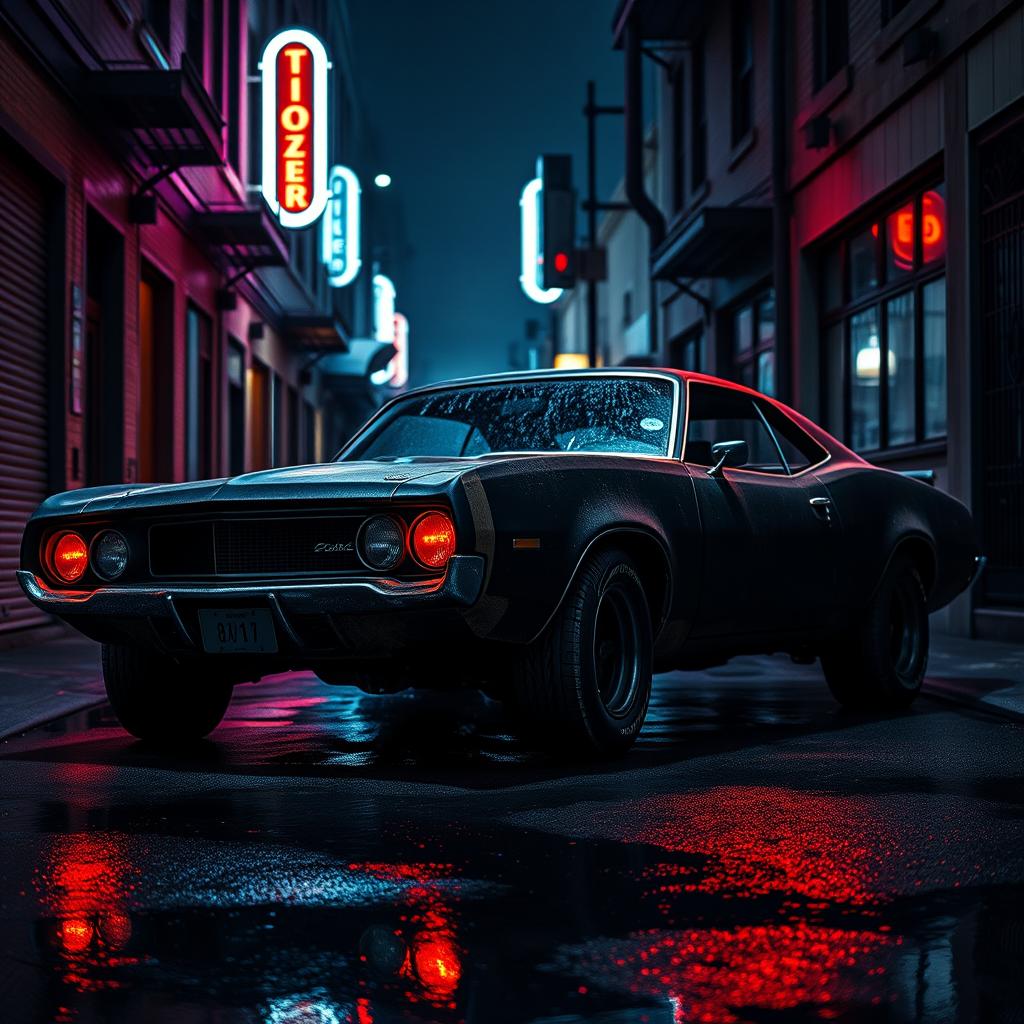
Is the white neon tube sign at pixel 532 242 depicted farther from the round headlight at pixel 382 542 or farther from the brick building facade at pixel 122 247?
the round headlight at pixel 382 542

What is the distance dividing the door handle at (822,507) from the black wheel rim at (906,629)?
800mm

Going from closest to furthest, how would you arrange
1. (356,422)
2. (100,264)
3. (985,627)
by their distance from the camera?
(985,627) → (100,264) → (356,422)

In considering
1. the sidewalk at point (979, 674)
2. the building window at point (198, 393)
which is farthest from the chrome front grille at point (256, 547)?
the building window at point (198, 393)

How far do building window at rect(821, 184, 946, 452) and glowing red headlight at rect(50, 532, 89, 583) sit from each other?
945 centimetres

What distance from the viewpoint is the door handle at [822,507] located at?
7.20 metres

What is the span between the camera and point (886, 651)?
7.60m

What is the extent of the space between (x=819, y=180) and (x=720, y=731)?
447 inches

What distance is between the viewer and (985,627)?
1257 cm

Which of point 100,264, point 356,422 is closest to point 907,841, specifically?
point 100,264

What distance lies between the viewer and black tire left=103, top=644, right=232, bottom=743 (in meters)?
6.18

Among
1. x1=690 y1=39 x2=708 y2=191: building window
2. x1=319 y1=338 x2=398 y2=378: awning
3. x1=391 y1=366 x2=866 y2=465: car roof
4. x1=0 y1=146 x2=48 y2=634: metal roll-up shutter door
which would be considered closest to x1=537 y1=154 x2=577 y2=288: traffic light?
x1=319 y1=338 x2=398 y2=378: awning

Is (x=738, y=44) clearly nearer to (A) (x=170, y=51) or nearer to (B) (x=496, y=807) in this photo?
(A) (x=170, y=51)

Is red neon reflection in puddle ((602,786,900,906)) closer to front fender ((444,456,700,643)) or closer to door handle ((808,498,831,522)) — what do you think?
front fender ((444,456,700,643))

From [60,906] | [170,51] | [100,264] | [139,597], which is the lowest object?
[60,906]
